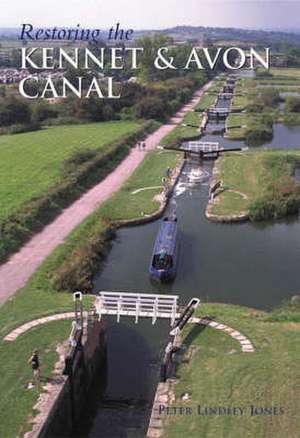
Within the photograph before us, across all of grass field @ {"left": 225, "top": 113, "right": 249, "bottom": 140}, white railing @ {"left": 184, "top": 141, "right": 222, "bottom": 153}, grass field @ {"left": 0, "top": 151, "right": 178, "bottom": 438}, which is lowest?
grass field @ {"left": 0, "top": 151, "right": 178, "bottom": 438}

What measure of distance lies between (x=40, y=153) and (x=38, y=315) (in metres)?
37.5

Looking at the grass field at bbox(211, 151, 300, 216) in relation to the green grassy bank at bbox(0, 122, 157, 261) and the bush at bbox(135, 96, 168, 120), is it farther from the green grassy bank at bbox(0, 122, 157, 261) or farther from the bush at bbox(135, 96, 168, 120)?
the bush at bbox(135, 96, 168, 120)

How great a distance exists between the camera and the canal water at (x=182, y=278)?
66.5 ft

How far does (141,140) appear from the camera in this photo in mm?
68062

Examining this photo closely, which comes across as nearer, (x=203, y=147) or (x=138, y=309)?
(x=138, y=309)

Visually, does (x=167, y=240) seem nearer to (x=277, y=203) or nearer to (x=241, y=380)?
(x=277, y=203)

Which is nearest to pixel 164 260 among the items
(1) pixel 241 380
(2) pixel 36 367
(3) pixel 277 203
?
(1) pixel 241 380

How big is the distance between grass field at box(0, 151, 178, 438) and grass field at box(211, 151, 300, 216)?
6.00 metres

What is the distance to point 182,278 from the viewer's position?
99.3 ft

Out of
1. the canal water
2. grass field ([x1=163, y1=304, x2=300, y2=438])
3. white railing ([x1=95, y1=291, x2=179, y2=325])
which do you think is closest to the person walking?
the canal water

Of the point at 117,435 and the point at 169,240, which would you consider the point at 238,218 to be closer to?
the point at 169,240

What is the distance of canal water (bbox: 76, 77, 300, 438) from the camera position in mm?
20281

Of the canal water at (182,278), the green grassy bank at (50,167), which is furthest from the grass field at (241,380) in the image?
the green grassy bank at (50,167)

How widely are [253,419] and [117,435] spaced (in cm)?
497
